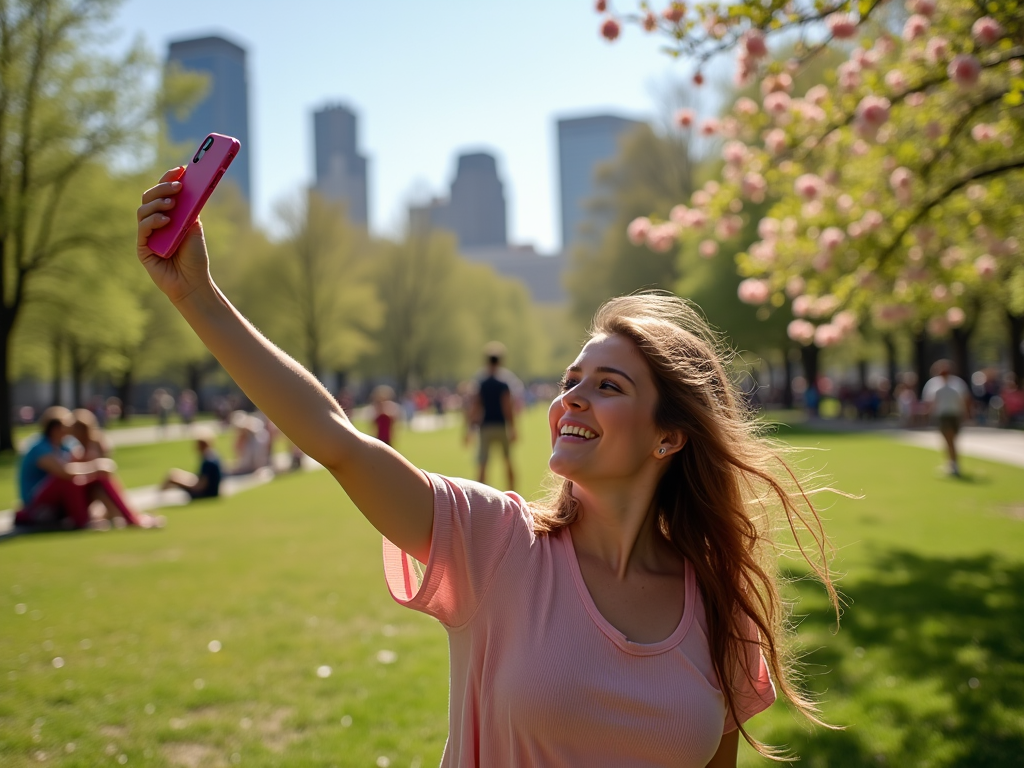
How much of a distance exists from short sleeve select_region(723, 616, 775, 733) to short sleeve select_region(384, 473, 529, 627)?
73 centimetres

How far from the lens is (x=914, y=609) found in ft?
22.7

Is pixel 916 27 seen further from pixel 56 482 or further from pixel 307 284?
pixel 307 284

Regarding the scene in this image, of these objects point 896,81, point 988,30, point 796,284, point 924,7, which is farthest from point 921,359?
point 988,30

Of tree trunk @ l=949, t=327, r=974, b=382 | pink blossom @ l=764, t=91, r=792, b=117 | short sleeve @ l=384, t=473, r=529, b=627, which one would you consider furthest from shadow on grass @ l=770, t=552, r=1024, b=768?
tree trunk @ l=949, t=327, r=974, b=382

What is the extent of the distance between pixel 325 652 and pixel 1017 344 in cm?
3212

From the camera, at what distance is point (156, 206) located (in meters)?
1.96

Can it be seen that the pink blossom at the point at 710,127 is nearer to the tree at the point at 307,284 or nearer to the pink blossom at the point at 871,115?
the pink blossom at the point at 871,115

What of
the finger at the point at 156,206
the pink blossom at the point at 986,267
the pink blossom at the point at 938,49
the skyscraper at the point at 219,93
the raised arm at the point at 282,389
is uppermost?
the skyscraper at the point at 219,93

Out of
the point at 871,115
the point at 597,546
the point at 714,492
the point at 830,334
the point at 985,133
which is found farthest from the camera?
the point at 830,334

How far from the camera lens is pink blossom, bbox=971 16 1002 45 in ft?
21.7

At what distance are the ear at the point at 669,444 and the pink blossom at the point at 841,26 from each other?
5256 mm

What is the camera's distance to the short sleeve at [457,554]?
206 centimetres

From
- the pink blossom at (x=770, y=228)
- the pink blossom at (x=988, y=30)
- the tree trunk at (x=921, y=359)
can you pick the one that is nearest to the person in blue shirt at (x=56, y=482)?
the pink blossom at (x=770, y=228)

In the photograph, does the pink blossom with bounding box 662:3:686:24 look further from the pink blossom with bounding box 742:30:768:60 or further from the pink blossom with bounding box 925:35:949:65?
the pink blossom with bounding box 925:35:949:65
